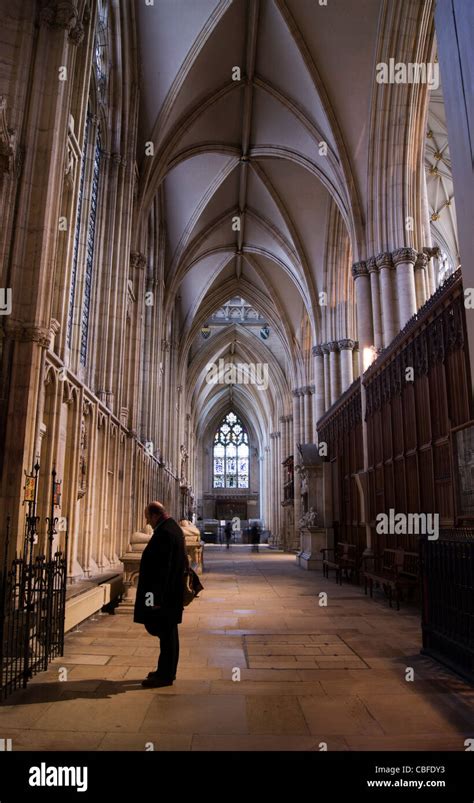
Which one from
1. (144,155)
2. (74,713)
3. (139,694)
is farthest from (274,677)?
(144,155)

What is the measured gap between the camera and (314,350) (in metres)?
21.4

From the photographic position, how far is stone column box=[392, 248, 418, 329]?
13.0 metres

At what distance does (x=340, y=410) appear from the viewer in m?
14.9

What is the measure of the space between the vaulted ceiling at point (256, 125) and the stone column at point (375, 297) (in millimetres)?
1396

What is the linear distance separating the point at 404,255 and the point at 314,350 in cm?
827

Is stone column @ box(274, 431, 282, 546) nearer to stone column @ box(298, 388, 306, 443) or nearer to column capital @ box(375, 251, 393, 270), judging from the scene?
stone column @ box(298, 388, 306, 443)

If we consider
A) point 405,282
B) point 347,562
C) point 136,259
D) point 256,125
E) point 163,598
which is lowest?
point 347,562

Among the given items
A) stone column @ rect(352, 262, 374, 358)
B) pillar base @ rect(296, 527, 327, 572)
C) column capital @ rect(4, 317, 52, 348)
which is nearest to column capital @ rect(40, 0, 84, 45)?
column capital @ rect(4, 317, 52, 348)

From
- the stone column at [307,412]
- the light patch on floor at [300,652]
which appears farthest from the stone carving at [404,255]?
the stone column at [307,412]

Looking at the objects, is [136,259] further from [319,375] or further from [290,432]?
[290,432]

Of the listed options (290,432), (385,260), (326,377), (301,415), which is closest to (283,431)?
(290,432)

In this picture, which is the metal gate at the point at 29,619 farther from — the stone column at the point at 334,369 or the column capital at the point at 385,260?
the stone column at the point at 334,369

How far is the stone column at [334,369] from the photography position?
20450 millimetres

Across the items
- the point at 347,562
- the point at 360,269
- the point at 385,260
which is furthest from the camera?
the point at 360,269
